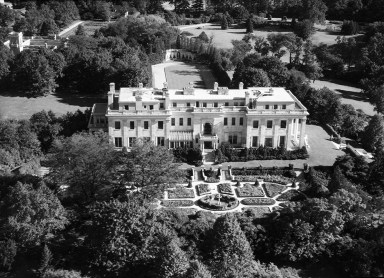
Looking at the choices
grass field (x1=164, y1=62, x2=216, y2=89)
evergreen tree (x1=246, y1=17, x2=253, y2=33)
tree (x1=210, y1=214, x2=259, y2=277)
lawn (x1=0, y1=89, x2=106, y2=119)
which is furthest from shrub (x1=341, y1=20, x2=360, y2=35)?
tree (x1=210, y1=214, x2=259, y2=277)

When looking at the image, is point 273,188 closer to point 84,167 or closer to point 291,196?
point 291,196

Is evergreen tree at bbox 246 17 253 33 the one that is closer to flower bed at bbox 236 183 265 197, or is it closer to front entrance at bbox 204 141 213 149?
front entrance at bbox 204 141 213 149

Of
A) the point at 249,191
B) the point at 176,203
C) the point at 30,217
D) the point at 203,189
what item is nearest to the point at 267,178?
the point at 249,191

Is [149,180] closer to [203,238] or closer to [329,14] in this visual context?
[203,238]

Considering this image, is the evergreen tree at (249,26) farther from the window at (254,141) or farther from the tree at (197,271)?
the tree at (197,271)

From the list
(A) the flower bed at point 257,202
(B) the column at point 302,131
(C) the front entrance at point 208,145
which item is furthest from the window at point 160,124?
(B) the column at point 302,131

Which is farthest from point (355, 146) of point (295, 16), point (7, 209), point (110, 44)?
point (295, 16)
